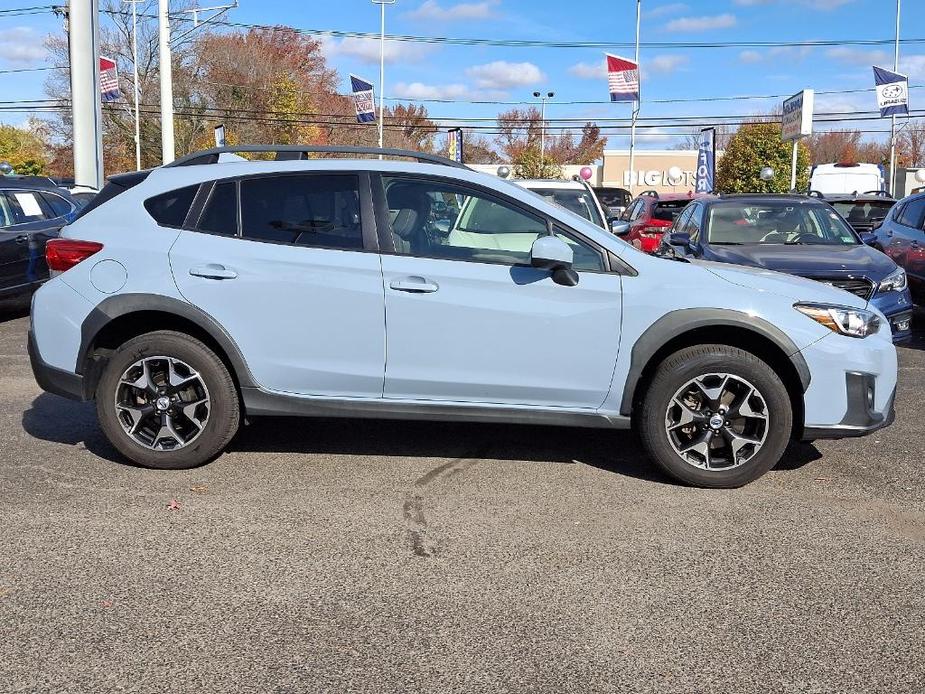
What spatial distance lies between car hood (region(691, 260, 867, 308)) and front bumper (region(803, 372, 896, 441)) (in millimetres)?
428

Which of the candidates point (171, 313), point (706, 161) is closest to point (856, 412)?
point (171, 313)

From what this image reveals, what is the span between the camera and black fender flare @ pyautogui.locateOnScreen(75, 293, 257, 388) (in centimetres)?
502

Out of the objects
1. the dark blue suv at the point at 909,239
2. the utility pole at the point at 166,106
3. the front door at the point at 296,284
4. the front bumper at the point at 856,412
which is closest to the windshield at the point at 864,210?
the dark blue suv at the point at 909,239

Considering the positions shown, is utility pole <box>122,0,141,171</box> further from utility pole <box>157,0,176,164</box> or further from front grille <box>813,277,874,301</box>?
front grille <box>813,277,874,301</box>

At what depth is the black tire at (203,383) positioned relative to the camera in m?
5.05

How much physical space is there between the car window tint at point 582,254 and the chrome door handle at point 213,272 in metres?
1.78

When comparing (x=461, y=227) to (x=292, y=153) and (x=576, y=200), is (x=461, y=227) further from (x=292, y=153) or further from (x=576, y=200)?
(x=576, y=200)

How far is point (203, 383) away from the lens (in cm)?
507

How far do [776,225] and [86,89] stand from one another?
49.3ft

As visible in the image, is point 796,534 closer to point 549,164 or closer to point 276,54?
point 549,164

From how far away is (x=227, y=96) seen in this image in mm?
56719

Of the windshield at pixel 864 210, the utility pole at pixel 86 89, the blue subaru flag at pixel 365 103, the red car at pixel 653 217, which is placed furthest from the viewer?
the blue subaru flag at pixel 365 103

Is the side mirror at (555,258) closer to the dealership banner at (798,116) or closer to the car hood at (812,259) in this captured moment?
the car hood at (812,259)

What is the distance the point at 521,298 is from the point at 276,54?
59958 mm
